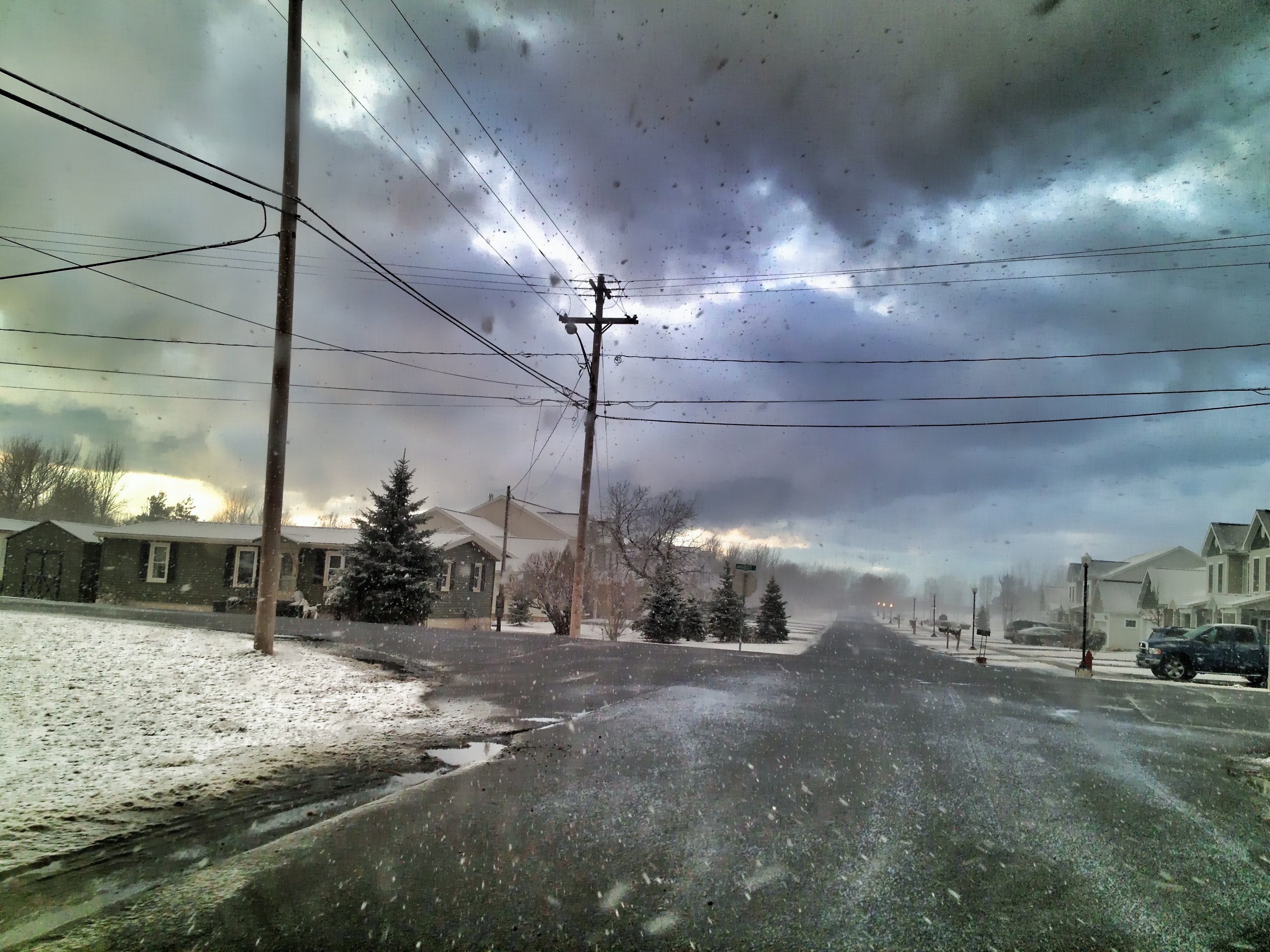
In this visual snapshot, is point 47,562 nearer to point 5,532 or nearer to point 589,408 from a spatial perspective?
point 5,532

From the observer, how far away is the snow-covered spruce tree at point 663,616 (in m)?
37.6

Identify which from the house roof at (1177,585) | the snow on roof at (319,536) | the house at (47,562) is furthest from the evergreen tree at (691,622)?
the house roof at (1177,585)

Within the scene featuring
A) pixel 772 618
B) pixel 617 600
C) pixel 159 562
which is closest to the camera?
pixel 159 562

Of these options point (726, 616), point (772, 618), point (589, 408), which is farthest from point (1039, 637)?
point (589, 408)

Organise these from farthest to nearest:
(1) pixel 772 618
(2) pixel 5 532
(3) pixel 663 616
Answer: (1) pixel 772 618
(3) pixel 663 616
(2) pixel 5 532

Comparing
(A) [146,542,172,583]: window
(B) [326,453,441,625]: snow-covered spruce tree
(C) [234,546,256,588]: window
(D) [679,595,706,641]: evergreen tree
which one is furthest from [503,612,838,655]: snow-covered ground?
(A) [146,542,172,583]: window

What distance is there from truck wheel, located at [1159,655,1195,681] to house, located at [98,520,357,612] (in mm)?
34530

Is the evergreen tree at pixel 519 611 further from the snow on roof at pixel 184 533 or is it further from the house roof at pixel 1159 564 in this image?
the house roof at pixel 1159 564

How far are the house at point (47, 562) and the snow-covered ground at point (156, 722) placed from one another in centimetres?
2641

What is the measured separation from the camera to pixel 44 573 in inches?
1363

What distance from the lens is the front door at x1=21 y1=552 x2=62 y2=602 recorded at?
113 feet

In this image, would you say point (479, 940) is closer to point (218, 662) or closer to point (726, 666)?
Result: point (218, 662)

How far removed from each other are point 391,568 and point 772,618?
26.4 m

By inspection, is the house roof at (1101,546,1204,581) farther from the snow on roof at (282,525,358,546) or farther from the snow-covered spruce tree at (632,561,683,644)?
the snow on roof at (282,525,358,546)
